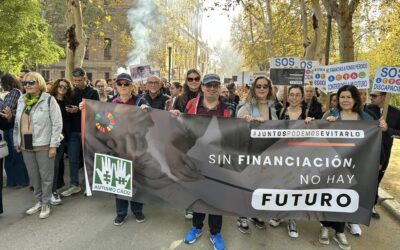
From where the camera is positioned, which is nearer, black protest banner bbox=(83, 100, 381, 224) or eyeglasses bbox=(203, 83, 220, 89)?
black protest banner bbox=(83, 100, 381, 224)

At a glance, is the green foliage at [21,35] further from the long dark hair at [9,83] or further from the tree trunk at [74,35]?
the long dark hair at [9,83]

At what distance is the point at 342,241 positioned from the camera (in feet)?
14.1

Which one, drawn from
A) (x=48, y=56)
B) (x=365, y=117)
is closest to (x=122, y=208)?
(x=365, y=117)

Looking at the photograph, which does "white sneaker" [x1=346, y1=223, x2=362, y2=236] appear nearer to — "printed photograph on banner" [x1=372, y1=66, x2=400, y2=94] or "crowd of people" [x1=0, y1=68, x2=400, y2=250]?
"crowd of people" [x1=0, y1=68, x2=400, y2=250]

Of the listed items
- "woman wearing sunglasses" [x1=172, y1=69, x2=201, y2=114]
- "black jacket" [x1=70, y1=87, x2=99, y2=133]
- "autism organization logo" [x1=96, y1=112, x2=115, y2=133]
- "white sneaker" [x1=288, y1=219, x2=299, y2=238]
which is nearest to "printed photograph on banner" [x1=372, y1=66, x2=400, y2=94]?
"white sneaker" [x1=288, y1=219, x2=299, y2=238]

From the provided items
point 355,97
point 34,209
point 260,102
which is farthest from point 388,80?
point 34,209

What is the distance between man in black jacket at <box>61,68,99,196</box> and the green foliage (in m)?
18.3

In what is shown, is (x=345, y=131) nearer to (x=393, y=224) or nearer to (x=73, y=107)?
(x=393, y=224)

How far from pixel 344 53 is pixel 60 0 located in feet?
133

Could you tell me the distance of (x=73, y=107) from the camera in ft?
18.7

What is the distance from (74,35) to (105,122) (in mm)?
6836

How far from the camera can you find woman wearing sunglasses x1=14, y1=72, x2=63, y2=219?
477 centimetres

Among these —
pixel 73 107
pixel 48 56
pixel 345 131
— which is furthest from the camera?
pixel 48 56

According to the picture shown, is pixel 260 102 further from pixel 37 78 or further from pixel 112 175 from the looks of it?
pixel 37 78
